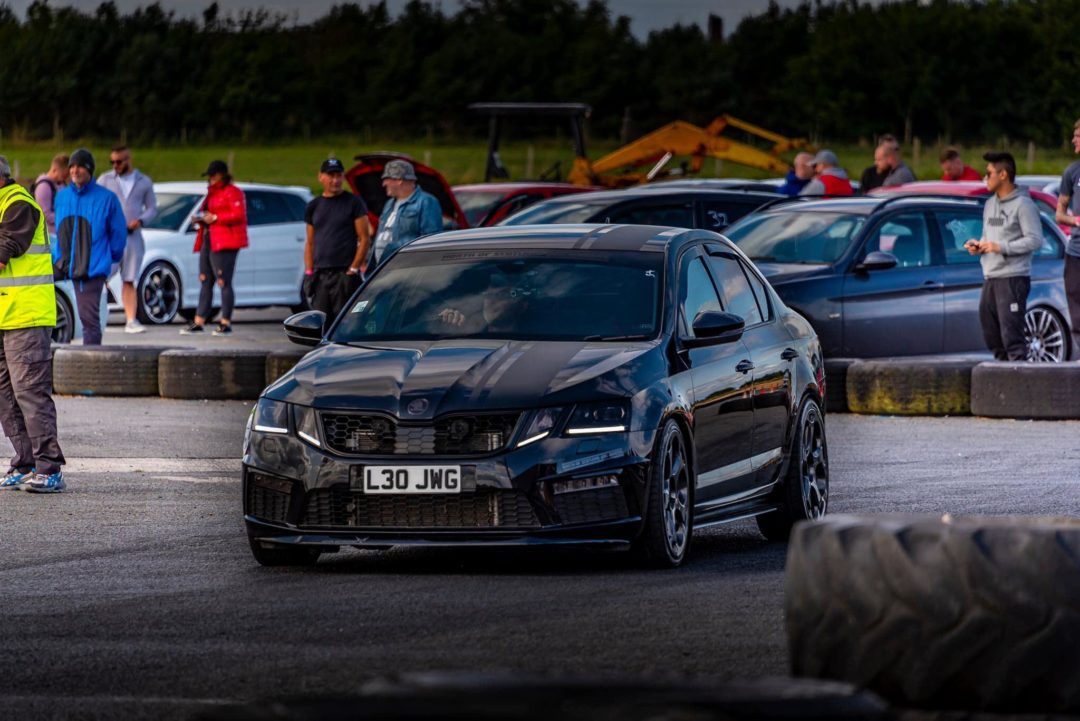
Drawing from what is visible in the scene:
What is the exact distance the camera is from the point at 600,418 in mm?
8945

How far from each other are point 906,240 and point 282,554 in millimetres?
10059

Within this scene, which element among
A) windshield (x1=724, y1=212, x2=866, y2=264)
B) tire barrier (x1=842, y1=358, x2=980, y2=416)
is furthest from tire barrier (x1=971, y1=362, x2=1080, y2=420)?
windshield (x1=724, y1=212, x2=866, y2=264)

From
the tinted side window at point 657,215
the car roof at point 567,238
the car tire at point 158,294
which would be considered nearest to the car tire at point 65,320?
the car tire at point 158,294

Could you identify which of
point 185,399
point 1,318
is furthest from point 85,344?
point 1,318

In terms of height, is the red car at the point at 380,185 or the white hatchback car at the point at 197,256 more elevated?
the red car at the point at 380,185

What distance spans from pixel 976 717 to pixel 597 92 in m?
99.1

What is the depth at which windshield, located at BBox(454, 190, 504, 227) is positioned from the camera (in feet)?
84.1

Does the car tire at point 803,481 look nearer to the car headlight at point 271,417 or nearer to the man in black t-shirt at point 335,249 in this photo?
the car headlight at point 271,417

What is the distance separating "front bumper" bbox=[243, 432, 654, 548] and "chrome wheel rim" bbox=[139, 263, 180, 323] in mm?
17163

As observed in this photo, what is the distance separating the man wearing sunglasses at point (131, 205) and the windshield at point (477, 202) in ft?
12.7

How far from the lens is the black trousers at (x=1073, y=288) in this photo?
17.6 m

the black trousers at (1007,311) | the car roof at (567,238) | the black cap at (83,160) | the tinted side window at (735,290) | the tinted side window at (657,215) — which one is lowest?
the black trousers at (1007,311)

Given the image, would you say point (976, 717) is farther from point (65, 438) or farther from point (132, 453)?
point (65, 438)

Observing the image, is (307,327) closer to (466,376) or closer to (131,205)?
(466,376)
